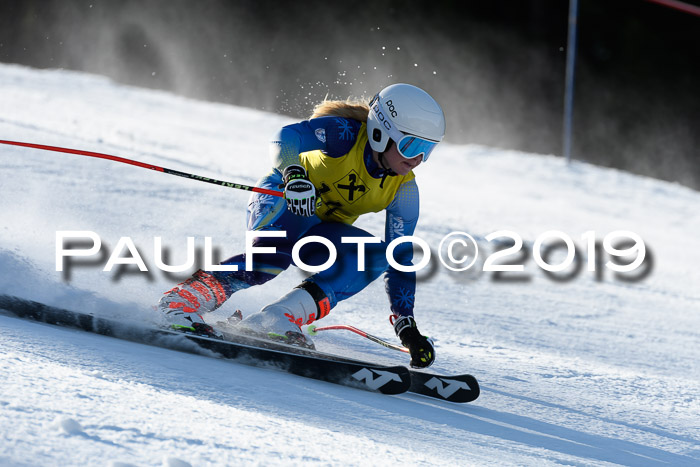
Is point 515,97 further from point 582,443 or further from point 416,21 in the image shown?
point 582,443

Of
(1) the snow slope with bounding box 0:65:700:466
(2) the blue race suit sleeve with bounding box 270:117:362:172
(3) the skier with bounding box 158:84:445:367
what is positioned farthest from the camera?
(2) the blue race suit sleeve with bounding box 270:117:362:172

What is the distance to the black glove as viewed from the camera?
2.97m

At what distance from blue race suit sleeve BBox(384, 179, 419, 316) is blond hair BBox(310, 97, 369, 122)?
32cm

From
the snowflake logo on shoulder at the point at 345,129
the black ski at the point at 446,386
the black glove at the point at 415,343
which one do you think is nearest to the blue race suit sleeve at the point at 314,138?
the snowflake logo on shoulder at the point at 345,129

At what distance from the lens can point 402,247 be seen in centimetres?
321

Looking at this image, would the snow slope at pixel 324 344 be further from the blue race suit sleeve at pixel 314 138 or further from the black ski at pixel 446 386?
the blue race suit sleeve at pixel 314 138

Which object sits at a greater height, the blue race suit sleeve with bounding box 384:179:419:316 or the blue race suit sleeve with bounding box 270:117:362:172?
the blue race suit sleeve with bounding box 270:117:362:172

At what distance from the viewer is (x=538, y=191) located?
9023 mm

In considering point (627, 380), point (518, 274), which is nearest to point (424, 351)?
point (627, 380)

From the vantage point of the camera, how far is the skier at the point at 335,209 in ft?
→ 9.53

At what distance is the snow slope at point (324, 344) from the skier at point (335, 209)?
0.25m

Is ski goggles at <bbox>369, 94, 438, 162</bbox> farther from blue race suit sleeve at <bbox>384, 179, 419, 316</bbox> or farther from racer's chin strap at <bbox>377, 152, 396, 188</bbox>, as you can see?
blue race suit sleeve at <bbox>384, 179, 419, 316</bbox>

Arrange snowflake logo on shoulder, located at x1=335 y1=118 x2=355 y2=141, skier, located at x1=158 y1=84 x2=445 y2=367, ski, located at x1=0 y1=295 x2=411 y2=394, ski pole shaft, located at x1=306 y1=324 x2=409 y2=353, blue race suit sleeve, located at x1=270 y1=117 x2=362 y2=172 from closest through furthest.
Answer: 1. ski, located at x1=0 y1=295 x2=411 y2=394
2. skier, located at x1=158 y1=84 x2=445 y2=367
3. blue race suit sleeve, located at x1=270 y1=117 x2=362 y2=172
4. snowflake logo on shoulder, located at x1=335 y1=118 x2=355 y2=141
5. ski pole shaft, located at x1=306 y1=324 x2=409 y2=353

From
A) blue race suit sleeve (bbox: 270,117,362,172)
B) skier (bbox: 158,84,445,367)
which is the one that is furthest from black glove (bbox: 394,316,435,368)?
blue race suit sleeve (bbox: 270,117,362,172)
